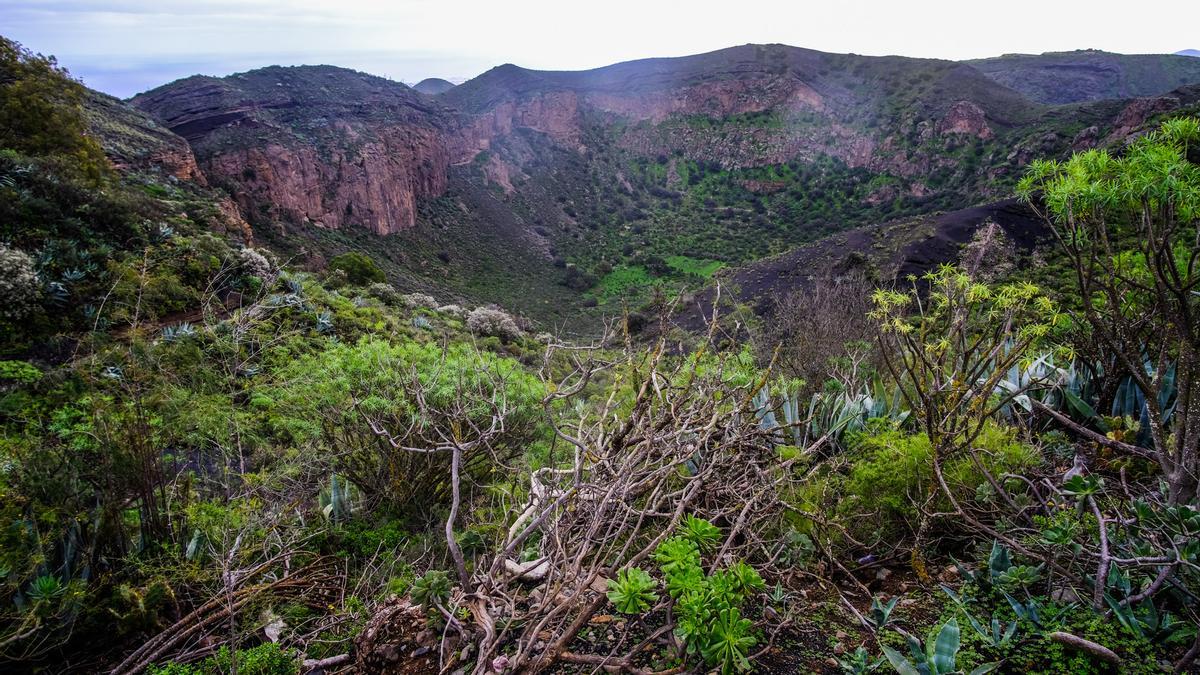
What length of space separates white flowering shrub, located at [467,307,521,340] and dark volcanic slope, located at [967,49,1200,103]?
275ft

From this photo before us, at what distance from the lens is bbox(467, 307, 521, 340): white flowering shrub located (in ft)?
58.9

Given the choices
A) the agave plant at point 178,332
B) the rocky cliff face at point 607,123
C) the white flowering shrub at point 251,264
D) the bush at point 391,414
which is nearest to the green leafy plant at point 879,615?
the bush at point 391,414

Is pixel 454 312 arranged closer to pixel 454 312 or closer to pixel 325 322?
pixel 454 312

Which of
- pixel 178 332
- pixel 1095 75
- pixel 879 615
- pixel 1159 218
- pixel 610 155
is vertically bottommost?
pixel 879 615

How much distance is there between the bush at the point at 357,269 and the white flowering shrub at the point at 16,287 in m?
12.4

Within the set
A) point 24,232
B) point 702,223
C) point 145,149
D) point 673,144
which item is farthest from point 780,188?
point 24,232

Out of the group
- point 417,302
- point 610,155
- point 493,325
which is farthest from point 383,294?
point 610,155

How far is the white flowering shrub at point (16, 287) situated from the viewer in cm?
898

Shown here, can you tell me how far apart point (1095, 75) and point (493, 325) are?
310ft

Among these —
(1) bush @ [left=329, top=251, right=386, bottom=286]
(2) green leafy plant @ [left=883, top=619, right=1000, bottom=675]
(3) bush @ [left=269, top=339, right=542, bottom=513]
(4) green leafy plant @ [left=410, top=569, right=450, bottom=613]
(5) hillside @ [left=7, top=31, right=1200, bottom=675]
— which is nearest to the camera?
(2) green leafy plant @ [left=883, top=619, right=1000, bottom=675]

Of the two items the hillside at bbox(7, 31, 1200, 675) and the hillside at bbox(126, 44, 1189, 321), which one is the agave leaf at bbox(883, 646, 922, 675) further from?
the hillside at bbox(126, 44, 1189, 321)

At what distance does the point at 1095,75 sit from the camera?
71.2m

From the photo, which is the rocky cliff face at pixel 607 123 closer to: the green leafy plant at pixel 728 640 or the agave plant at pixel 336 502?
the agave plant at pixel 336 502

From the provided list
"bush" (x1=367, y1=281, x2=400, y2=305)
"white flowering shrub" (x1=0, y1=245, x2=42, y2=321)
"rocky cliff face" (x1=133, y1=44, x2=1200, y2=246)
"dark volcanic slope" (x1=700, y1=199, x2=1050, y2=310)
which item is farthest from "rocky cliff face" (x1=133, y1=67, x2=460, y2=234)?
"dark volcanic slope" (x1=700, y1=199, x2=1050, y2=310)
